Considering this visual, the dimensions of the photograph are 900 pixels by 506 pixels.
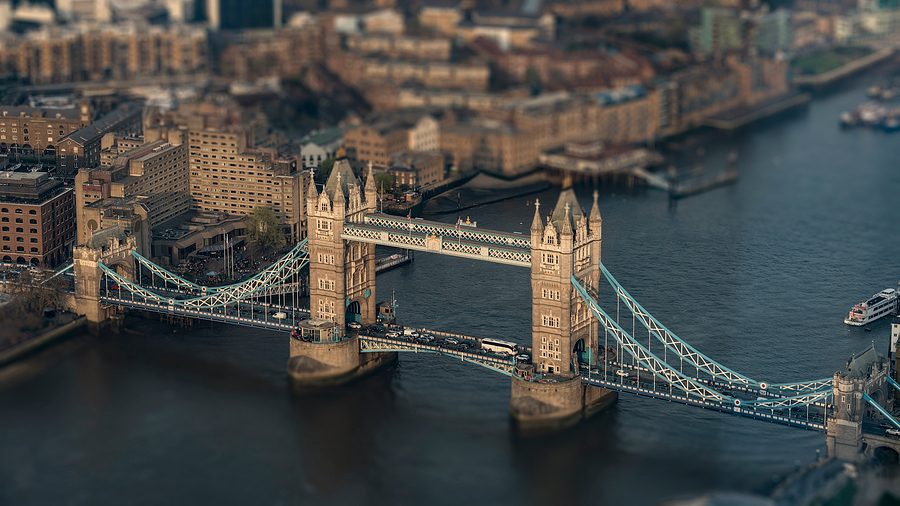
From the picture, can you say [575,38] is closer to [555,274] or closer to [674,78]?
[674,78]

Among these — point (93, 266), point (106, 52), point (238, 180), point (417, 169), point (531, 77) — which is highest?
point (106, 52)

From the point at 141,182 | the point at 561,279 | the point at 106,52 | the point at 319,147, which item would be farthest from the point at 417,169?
the point at 106,52

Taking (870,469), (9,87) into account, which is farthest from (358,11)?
(870,469)

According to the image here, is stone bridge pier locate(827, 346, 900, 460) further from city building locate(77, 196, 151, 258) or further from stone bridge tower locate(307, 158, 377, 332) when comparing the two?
city building locate(77, 196, 151, 258)

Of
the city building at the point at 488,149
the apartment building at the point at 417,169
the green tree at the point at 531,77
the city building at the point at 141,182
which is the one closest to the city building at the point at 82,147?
the city building at the point at 141,182

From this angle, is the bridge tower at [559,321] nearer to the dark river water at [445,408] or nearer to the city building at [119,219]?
the dark river water at [445,408]

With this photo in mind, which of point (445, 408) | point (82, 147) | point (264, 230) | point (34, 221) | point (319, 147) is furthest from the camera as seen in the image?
point (319, 147)

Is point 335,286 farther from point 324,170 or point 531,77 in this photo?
point 531,77
